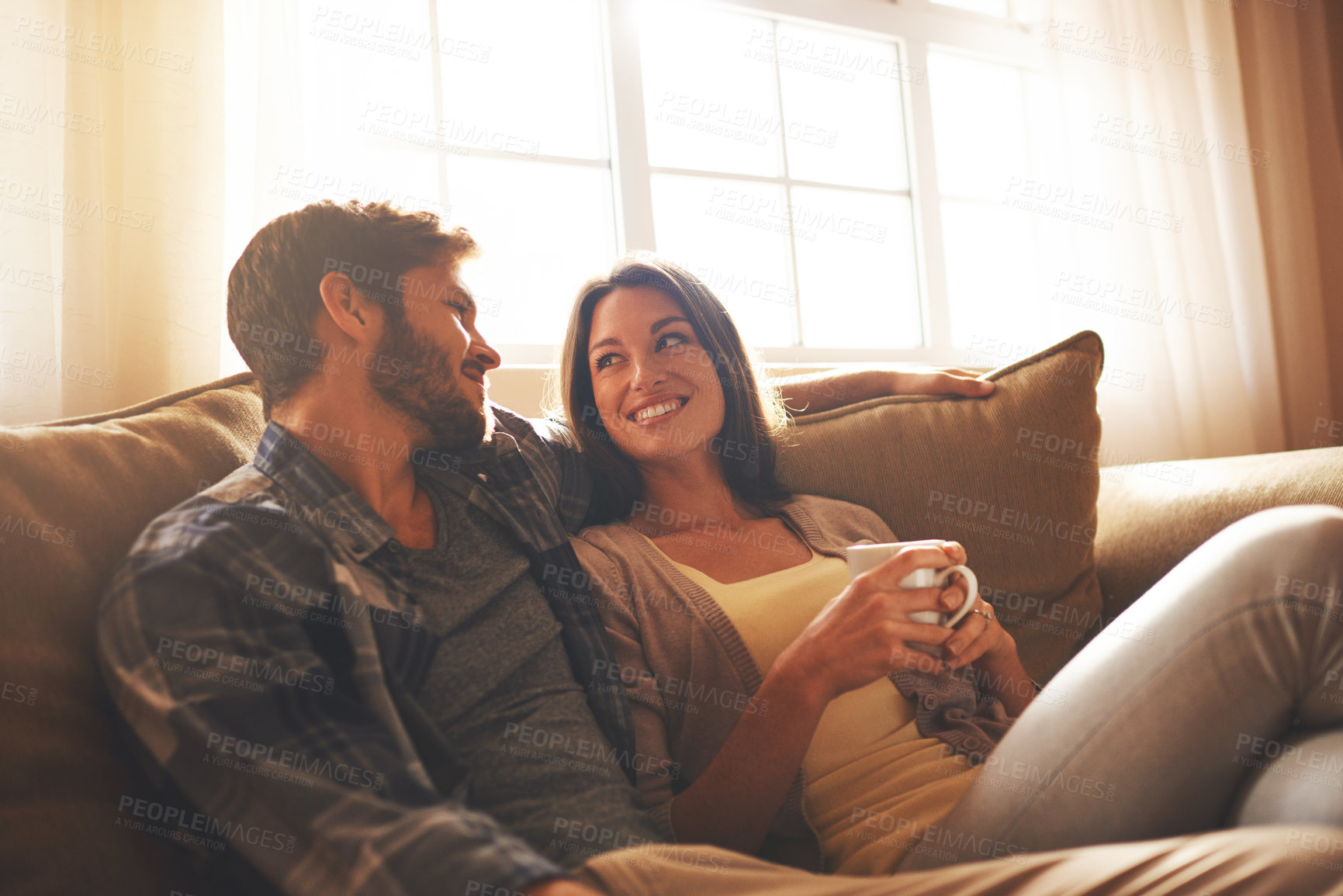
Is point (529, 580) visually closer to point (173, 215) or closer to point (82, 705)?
point (82, 705)

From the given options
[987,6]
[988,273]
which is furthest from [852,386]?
[987,6]

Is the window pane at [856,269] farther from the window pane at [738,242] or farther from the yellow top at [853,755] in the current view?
the yellow top at [853,755]

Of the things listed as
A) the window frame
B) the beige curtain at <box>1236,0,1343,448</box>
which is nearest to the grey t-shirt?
the window frame

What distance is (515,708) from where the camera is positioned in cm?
89

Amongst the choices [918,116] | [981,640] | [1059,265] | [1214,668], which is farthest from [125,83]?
[1059,265]

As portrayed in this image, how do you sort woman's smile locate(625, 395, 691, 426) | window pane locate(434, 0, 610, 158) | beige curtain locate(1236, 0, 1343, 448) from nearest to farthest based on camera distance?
→ 1. woman's smile locate(625, 395, 691, 426)
2. window pane locate(434, 0, 610, 158)
3. beige curtain locate(1236, 0, 1343, 448)

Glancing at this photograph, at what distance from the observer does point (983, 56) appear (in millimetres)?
2607

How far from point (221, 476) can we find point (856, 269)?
6.59 feet

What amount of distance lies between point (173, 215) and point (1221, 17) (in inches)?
115

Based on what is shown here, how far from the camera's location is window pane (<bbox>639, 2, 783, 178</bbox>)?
2256 mm

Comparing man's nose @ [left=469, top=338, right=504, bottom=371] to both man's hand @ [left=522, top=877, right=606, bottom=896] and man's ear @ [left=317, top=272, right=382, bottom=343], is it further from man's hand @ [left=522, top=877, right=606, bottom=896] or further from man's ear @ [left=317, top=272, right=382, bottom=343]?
man's hand @ [left=522, top=877, right=606, bottom=896]

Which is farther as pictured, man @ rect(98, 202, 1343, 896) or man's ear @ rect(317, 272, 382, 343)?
man's ear @ rect(317, 272, 382, 343)

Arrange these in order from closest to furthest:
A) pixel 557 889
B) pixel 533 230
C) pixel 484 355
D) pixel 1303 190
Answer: pixel 557 889 → pixel 484 355 → pixel 533 230 → pixel 1303 190

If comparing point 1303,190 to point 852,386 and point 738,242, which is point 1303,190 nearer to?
point 738,242
